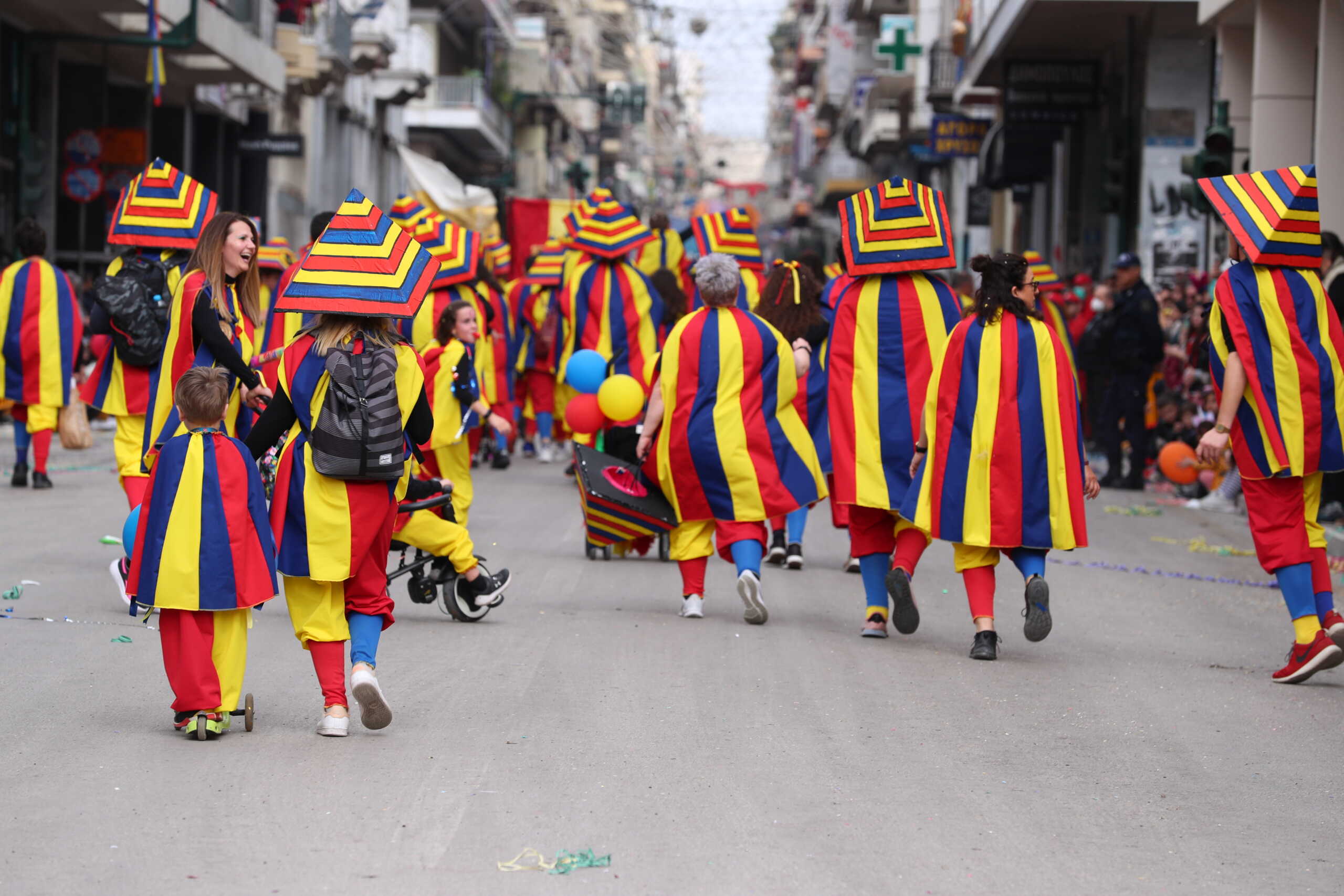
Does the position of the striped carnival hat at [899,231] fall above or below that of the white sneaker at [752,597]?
above

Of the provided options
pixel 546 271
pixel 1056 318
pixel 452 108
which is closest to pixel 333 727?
pixel 1056 318

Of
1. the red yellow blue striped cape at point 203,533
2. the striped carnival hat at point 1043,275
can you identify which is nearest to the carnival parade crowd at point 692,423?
the red yellow blue striped cape at point 203,533

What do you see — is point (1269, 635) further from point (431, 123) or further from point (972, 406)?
point (431, 123)

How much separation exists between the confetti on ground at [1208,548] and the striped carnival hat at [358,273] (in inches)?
304

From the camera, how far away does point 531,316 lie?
17859mm

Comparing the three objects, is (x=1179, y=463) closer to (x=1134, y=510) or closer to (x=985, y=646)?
(x=1134, y=510)

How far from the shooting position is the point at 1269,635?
29.3 ft

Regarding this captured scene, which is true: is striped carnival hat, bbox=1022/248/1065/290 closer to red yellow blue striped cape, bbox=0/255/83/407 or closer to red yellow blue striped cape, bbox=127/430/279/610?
red yellow blue striped cape, bbox=0/255/83/407

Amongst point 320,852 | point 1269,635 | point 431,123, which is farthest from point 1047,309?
point 431,123

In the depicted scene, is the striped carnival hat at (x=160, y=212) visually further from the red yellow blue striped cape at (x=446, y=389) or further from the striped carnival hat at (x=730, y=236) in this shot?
the striped carnival hat at (x=730, y=236)

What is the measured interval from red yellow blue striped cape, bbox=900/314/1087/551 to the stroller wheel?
207 centimetres

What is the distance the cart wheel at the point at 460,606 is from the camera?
8469mm

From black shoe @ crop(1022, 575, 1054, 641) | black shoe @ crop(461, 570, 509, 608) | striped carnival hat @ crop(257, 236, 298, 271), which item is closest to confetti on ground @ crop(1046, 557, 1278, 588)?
black shoe @ crop(1022, 575, 1054, 641)

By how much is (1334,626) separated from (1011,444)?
144 cm
